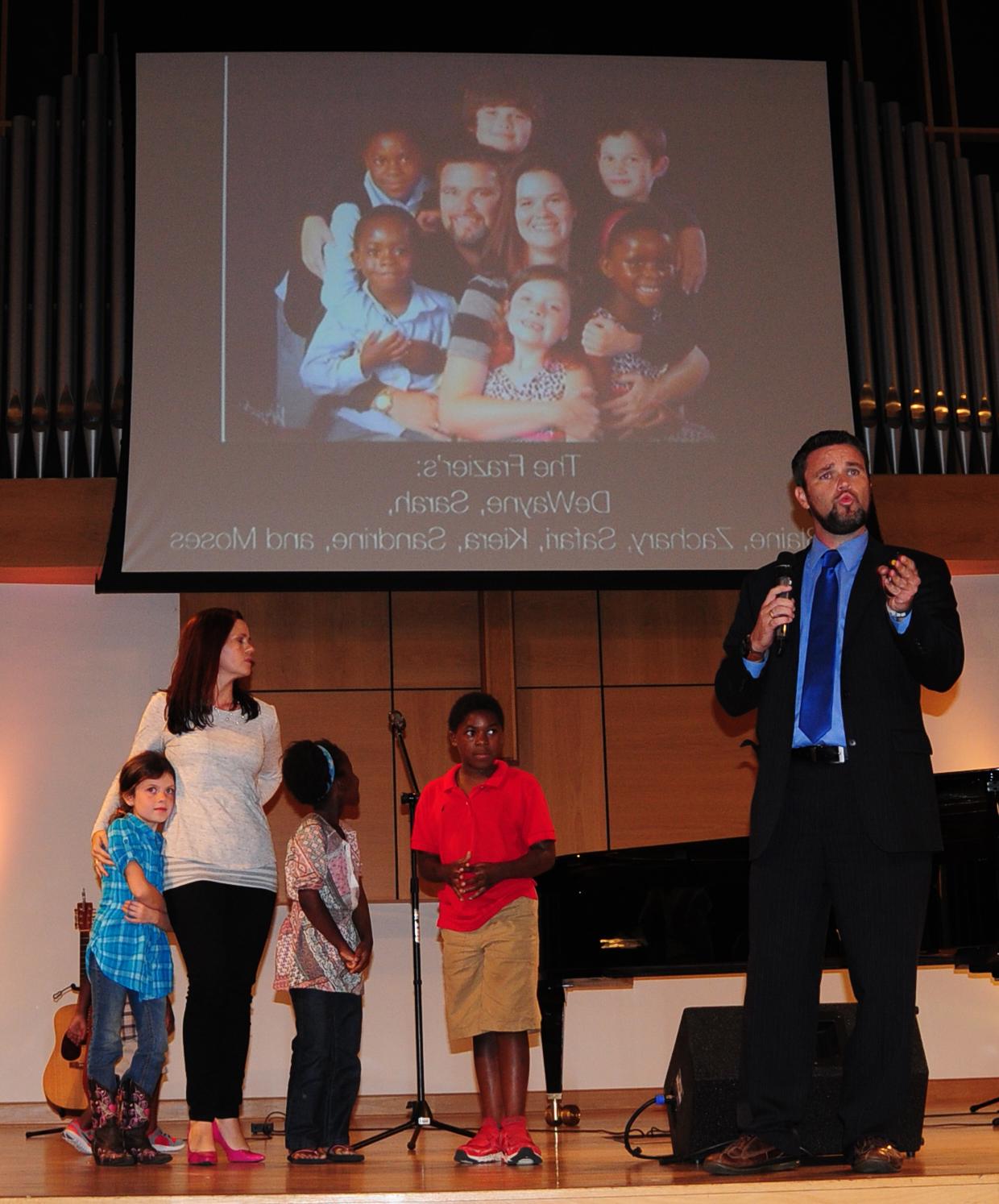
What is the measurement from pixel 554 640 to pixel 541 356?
1.38 m

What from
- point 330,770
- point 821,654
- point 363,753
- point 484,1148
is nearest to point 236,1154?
point 484,1148

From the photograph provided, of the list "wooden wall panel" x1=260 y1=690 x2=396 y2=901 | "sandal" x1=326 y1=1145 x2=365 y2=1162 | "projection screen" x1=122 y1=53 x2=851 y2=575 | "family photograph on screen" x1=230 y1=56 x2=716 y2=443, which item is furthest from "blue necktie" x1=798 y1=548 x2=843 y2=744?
"wooden wall panel" x1=260 y1=690 x2=396 y2=901

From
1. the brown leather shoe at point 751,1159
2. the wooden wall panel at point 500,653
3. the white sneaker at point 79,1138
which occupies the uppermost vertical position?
the wooden wall panel at point 500,653

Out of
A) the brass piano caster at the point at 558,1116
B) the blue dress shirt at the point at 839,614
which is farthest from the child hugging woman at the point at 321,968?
the blue dress shirt at the point at 839,614

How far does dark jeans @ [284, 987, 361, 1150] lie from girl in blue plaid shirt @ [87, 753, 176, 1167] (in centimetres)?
38

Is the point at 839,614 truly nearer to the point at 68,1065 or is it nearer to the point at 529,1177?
the point at 529,1177

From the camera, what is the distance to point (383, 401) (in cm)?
628

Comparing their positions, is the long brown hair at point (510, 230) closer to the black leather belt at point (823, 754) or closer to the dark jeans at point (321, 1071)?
the dark jeans at point (321, 1071)

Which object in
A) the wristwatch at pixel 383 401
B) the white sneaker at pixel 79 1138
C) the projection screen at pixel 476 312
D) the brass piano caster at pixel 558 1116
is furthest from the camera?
the wristwatch at pixel 383 401

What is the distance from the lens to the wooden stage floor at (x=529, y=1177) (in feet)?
7.63

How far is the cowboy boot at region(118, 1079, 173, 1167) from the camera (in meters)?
4.02

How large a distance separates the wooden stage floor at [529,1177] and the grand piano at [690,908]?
1.83ft

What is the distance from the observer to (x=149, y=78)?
6.55 metres

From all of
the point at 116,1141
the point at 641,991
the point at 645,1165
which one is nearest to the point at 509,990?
the point at 645,1165
